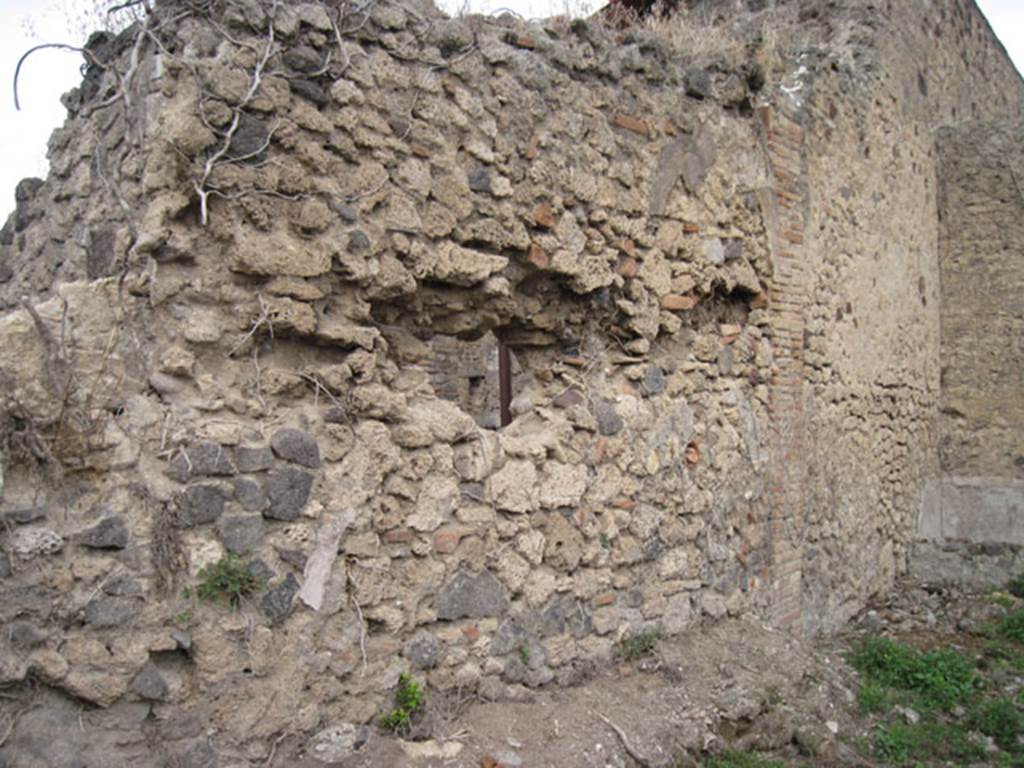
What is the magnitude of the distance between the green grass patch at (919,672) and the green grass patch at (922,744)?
0.85 feet

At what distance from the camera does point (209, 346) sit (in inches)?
108

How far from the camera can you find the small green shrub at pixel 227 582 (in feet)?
8.52

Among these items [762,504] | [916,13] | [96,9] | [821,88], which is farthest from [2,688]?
[916,13]

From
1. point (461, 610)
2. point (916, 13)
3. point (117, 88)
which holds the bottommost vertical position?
point (461, 610)

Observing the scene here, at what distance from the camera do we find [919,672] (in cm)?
482

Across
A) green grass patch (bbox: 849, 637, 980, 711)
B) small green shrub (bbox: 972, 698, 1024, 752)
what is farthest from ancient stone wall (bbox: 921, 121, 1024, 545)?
small green shrub (bbox: 972, 698, 1024, 752)

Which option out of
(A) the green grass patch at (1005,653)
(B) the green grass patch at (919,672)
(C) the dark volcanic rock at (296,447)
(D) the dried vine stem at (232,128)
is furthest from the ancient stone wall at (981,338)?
(D) the dried vine stem at (232,128)

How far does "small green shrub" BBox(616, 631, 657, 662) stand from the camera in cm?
382

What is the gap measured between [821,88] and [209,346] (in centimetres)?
447

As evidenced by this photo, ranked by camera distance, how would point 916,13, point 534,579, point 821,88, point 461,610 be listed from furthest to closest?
1. point 916,13
2. point 821,88
3. point 534,579
4. point 461,610

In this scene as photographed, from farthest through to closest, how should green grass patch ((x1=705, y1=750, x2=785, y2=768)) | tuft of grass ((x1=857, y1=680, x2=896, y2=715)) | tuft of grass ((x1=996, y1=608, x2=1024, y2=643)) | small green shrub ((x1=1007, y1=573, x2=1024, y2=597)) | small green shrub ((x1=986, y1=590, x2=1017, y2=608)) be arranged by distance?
small green shrub ((x1=1007, y1=573, x2=1024, y2=597)), small green shrub ((x1=986, y1=590, x2=1017, y2=608)), tuft of grass ((x1=996, y1=608, x2=1024, y2=643)), tuft of grass ((x1=857, y1=680, x2=896, y2=715)), green grass patch ((x1=705, y1=750, x2=785, y2=768))

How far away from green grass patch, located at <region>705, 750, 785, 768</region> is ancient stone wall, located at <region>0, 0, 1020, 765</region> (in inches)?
24.3

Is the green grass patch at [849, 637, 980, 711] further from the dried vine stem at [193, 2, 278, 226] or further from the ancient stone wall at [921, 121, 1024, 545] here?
the dried vine stem at [193, 2, 278, 226]

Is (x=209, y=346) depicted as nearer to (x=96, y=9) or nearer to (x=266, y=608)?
(x=266, y=608)
